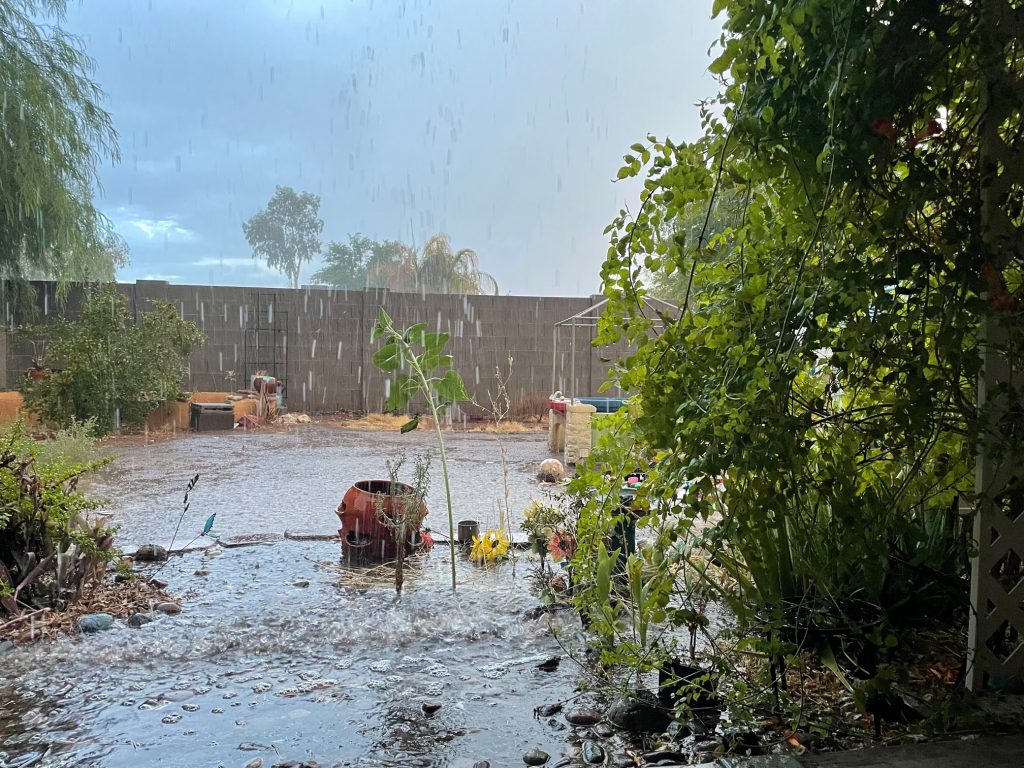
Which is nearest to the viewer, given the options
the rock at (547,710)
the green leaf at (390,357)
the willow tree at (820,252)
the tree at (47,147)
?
the willow tree at (820,252)

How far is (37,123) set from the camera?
22.0 ft

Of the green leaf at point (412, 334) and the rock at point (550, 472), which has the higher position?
the green leaf at point (412, 334)

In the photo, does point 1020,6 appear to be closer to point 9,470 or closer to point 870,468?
point 870,468

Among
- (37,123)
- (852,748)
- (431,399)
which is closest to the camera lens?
(852,748)

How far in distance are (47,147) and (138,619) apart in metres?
6.18

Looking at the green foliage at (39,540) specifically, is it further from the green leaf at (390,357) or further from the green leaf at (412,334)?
the green leaf at (412,334)

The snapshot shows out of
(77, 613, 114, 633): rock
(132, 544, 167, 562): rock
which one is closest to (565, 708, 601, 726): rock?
(77, 613, 114, 633): rock

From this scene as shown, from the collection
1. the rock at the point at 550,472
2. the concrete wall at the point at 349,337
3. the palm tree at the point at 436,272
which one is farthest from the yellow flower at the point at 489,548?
the palm tree at the point at 436,272

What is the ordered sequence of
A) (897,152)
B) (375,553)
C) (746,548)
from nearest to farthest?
(897,152), (746,548), (375,553)

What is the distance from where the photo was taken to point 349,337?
9.98 metres

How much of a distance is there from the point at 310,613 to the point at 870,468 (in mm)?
2011

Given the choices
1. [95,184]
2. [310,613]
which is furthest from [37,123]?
[310,613]

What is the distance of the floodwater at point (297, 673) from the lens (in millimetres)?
1658

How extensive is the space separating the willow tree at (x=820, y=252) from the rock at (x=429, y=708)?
0.89 m
